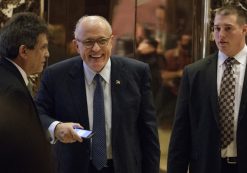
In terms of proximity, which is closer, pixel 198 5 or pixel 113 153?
pixel 113 153

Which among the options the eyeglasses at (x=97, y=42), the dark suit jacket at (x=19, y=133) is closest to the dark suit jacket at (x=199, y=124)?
the eyeglasses at (x=97, y=42)

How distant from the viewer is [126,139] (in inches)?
139

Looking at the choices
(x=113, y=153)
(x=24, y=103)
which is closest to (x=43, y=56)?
(x=24, y=103)

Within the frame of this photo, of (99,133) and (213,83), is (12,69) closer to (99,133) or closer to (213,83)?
(99,133)

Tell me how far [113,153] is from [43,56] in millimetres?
806

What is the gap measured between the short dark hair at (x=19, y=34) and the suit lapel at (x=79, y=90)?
0.67 metres

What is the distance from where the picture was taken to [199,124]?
12.7 ft

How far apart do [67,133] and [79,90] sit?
43 cm

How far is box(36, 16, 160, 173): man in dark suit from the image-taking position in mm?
3506

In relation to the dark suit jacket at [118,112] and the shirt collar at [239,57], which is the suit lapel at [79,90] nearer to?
the dark suit jacket at [118,112]

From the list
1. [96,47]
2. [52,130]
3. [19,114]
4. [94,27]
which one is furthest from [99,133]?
[19,114]

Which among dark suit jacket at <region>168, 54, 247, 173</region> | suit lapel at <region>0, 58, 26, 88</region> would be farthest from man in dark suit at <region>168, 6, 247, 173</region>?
suit lapel at <region>0, 58, 26, 88</region>

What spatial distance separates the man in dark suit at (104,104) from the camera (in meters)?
3.51

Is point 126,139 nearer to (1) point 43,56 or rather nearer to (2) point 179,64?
(1) point 43,56
